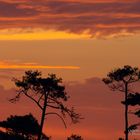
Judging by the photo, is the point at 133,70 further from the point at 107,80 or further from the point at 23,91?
the point at 23,91

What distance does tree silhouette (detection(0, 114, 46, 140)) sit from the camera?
454 ft

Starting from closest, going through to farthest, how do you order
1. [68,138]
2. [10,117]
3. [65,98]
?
[65,98] → [10,117] → [68,138]

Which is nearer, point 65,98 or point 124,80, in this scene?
point 65,98

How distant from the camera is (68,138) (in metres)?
183

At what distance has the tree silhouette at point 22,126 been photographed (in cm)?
13825

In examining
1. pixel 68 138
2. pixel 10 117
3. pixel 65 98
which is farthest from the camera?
pixel 68 138

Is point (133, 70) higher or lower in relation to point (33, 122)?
higher

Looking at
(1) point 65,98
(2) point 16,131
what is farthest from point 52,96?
(2) point 16,131

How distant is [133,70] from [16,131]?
64.2 ft

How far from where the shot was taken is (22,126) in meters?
138

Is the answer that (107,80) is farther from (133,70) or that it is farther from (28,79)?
(28,79)

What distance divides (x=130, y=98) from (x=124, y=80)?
11.1 feet

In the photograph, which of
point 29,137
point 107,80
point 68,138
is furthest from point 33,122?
point 68,138

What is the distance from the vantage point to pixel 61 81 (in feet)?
437
